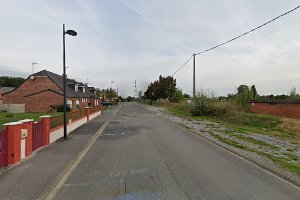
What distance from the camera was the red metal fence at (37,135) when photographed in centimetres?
1099

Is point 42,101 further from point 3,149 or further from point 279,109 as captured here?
point 3,149

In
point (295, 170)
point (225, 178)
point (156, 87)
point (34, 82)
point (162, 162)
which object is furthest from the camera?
point (156, 87)

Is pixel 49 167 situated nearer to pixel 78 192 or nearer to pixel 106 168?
pixel 106 168

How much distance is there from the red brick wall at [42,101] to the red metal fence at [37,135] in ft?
103

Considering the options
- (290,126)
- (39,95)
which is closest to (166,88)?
(39,95)

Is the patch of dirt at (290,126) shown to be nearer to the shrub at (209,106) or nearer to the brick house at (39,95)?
the shrub at (209,106)

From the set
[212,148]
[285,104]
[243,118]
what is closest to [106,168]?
[212,148]

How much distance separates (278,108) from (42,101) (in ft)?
108

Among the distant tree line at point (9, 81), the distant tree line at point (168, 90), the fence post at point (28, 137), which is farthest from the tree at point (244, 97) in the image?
the distant tree line at point (9, 81)

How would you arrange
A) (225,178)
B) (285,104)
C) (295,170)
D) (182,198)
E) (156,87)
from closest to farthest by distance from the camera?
(182,198)
(225,178)
(295,170)
(285,104)
(156,87)

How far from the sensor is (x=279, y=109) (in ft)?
110

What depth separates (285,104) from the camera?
106 feet

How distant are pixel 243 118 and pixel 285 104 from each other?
27.8ft

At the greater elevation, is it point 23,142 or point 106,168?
point 23,142
